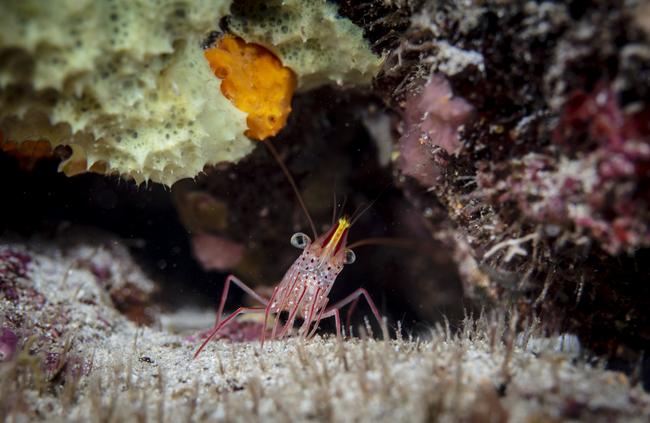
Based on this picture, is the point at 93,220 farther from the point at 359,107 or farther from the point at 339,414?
the point at 339,414

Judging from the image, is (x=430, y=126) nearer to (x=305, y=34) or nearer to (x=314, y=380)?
(x=305, y=34)

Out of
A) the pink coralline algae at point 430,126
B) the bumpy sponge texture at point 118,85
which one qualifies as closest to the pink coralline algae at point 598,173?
the pink coralline algae at point 430,126

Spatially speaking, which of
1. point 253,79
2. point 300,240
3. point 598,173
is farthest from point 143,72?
point 598,173

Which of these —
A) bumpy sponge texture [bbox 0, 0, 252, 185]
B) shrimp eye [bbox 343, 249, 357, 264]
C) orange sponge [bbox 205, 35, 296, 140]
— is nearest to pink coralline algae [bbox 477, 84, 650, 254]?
shrimp eye [bbox 343, 249, 357, 264]

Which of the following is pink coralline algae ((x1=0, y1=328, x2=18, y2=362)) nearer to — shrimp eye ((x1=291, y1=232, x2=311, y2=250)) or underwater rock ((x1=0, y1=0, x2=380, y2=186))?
underwater rock ((x1=0, y1=0, x2=380, y2=186))

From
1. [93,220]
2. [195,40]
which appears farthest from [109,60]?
[93,220]

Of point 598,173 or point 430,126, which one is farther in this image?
point 430,126
